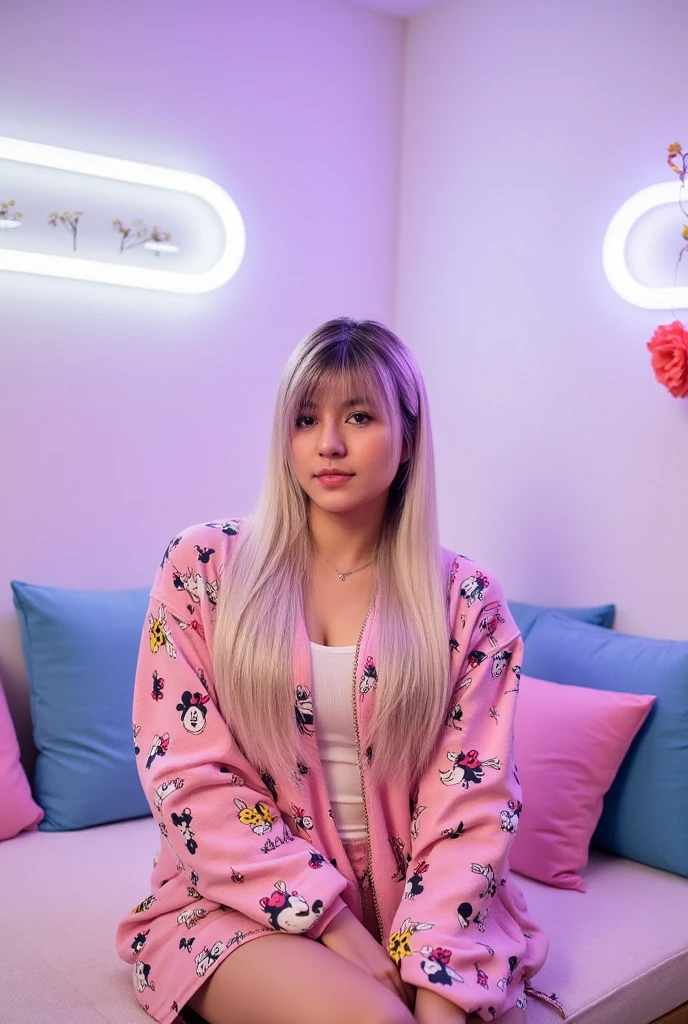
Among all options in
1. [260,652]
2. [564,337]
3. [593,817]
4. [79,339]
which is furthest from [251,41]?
[593,817]

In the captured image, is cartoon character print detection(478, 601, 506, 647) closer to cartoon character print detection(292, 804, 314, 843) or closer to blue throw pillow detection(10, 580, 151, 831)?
cartoon character print detection(292, 804, 314, 843)

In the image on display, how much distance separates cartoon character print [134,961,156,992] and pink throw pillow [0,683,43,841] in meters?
0.83

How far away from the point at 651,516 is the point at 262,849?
57.0 inches

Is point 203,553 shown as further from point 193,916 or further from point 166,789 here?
point 193,916

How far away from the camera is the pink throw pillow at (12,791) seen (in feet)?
8.07

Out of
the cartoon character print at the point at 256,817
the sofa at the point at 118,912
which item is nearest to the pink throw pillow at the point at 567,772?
the sofa at the point at 118,912

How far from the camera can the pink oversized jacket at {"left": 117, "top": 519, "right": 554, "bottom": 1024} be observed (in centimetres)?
165

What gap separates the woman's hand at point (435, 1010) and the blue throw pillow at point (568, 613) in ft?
4.33

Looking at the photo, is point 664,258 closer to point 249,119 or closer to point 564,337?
point 564,337

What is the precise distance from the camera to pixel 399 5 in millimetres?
3412

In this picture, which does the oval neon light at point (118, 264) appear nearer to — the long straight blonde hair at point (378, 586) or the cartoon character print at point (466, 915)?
the long straight blonde hair at point (378, 586)

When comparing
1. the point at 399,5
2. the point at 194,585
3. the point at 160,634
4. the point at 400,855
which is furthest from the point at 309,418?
the point at 399,5

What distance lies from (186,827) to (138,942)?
9.7 inches

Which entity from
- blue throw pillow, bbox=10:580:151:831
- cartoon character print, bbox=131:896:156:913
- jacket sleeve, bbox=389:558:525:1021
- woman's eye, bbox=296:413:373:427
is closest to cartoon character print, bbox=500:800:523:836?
jacket sleeve, bbox=389:558:525:1021
